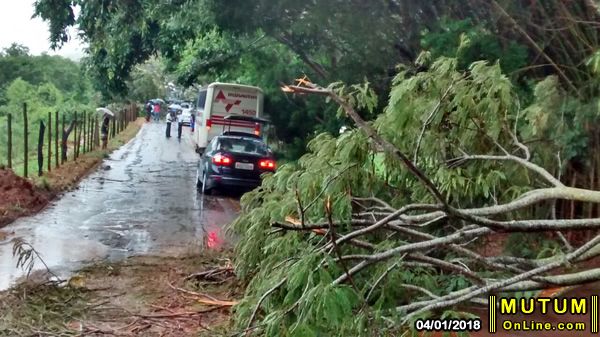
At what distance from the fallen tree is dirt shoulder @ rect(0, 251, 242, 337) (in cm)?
75

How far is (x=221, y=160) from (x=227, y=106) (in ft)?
25.1

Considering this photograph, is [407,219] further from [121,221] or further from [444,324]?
[121,221]

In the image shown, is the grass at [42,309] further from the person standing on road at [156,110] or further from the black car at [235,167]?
the person standing on road at [156,110]

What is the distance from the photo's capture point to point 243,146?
15883 millimetres

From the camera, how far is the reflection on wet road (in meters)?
9.02

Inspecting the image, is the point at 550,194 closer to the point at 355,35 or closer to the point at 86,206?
the point at 355,35

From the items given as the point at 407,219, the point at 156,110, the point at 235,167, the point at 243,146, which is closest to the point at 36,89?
the point at 156,110

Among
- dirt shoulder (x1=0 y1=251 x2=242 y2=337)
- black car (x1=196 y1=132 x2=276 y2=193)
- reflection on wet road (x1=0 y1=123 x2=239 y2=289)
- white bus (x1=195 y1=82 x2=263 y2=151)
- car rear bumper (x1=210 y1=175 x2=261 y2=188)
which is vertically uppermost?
white bus (x1=195 y1=82 x2=263 y2=151)

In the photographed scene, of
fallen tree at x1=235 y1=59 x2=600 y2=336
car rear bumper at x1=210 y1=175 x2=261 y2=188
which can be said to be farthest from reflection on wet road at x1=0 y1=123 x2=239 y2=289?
fallen tree at x1=235 y1=59 x2=600 y2=336

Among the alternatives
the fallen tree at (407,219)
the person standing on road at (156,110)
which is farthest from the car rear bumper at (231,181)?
the person standing on road at (156,110)

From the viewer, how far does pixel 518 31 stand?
29.3 ft

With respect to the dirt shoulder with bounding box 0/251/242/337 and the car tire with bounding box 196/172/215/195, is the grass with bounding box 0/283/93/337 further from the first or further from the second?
the car tire with bounding box 196/172/215/195

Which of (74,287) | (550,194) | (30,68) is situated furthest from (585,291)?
(30,68)

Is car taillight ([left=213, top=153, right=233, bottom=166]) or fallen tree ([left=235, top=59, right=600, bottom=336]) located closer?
fallen tree ([left=235, top=59, right=600, bottom=336])
